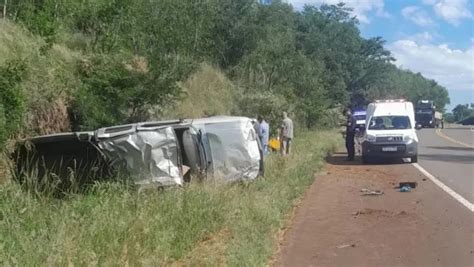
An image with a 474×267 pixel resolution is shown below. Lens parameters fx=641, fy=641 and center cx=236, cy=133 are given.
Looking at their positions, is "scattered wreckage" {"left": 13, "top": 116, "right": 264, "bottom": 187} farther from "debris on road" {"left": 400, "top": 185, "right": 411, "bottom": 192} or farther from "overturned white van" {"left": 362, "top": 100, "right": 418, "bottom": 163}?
"overturned white van" {"left": 362, "top": 100, "right": 418, "bottom": 163}

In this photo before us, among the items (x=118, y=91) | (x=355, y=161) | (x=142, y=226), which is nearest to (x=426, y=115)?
(x=355, y=161)

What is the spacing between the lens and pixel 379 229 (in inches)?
410

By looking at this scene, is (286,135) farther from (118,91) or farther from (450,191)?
(450,191)

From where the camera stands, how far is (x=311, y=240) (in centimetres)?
967

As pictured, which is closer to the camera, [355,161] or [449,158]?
[355,161]

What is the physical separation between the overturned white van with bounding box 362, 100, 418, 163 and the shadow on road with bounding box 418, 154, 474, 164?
68.9 inches

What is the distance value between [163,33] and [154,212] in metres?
18.9

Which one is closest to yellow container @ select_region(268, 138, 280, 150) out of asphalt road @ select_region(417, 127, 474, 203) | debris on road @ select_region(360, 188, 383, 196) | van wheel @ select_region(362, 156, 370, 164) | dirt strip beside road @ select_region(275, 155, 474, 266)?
van wheel @ select_region(362, 156, 370, 164)

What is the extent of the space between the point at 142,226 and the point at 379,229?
163 inches

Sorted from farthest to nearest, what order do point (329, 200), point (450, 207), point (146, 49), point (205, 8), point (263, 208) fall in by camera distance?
point (205, 8) → point (146, 49) → point (329, 200) → point (450, 207) → point (263, 208)

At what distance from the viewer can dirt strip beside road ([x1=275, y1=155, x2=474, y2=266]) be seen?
8.43 metres

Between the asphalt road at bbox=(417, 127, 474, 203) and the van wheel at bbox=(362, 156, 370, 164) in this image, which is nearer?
the asphalt road at bbox=(417, 127, 474, 203)

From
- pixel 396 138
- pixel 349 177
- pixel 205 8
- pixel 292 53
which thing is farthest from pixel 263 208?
pixel 292 53

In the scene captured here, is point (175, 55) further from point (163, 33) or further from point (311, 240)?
point (311, 240)
